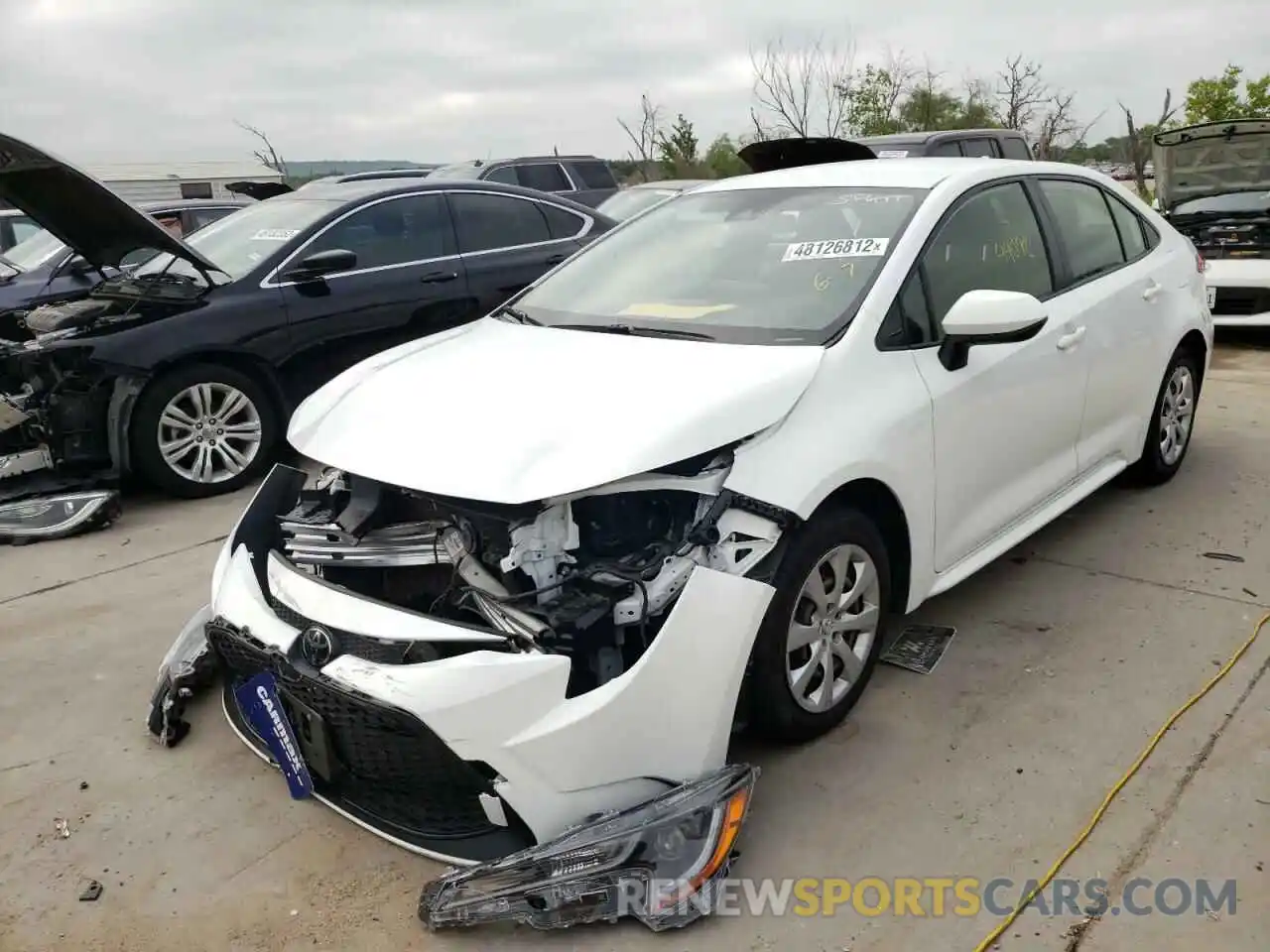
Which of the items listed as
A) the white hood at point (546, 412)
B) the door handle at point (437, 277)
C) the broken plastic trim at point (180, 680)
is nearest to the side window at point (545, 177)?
the door handle at point (437, 277)

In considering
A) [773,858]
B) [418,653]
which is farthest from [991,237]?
[418,653]

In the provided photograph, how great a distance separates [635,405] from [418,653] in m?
0.84

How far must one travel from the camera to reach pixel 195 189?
28.2 metres

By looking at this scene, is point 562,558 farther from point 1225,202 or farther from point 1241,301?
point 1225,202

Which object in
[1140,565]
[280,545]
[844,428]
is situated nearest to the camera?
[844,428]

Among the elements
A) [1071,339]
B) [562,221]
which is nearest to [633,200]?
[562,221]

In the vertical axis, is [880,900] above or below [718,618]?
below

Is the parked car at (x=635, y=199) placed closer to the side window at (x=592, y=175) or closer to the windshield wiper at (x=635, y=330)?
the side window at (x=592, y=175)

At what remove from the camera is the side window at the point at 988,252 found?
3.33 metres

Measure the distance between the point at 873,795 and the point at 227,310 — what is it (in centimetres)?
453

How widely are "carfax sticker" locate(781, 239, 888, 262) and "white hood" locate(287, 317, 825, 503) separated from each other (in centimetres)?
53

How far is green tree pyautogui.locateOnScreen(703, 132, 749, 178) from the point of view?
1049 inches

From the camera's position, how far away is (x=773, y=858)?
2.56 metres

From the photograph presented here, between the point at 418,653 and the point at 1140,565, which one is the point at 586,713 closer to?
the point at 418,653
